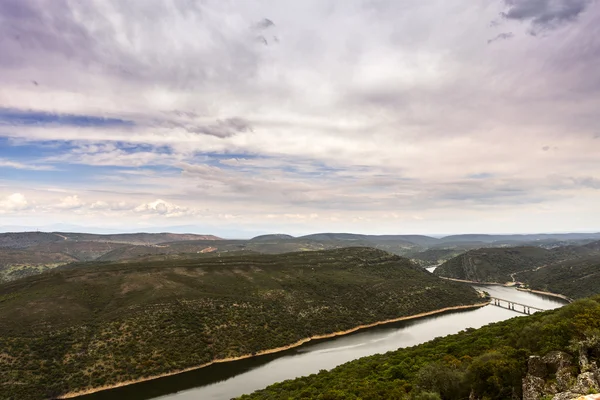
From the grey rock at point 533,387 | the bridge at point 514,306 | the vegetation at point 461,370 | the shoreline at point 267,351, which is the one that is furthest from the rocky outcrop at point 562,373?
the bridge at point 514,306

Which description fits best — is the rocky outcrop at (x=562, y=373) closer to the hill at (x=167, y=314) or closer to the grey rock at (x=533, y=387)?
the grey rock at (x=533, y=387)

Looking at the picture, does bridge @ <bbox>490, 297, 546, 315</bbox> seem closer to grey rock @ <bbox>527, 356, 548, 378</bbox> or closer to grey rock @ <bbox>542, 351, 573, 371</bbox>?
grey rock @ <bbox>542, 351, 573, 371</bbox>

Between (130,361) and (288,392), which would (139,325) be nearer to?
(130,361)

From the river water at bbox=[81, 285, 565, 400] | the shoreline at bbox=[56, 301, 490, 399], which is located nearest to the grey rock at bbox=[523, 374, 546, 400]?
the river water at bbox=[81, 285, 565, 400]

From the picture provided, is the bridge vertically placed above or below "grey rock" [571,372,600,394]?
below

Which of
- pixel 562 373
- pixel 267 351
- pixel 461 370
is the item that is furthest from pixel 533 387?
pixel 267 351
